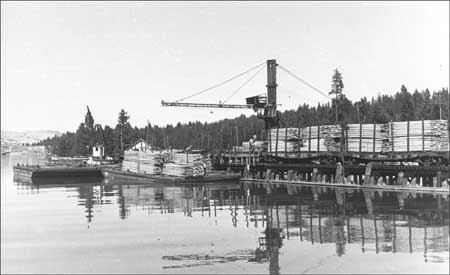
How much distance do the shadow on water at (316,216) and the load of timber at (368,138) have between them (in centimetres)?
554

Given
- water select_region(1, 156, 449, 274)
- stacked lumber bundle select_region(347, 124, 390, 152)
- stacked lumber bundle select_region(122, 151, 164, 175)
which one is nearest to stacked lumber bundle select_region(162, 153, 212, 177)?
stacked lumber bundle select_region(122, 151, 164, 175)

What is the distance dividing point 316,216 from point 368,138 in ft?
69.0

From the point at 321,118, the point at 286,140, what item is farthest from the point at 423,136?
the point at 321,118

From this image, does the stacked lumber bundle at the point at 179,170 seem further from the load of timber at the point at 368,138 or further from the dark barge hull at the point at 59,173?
the dark barge hull at the point at 59,173

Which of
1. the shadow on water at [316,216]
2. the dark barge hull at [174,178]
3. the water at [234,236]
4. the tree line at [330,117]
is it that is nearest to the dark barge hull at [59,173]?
the dark barge hull at [174,178]

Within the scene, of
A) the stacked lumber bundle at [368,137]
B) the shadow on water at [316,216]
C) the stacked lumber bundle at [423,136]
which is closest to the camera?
the shadow on water at [316,216]

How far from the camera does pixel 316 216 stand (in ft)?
84.1

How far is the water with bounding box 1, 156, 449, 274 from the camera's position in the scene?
15555 mm

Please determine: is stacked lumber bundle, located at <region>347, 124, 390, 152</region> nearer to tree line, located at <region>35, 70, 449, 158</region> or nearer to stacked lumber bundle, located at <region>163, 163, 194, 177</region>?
stacked lumber bundle, located at <region>163, 163, 194, 177</region>

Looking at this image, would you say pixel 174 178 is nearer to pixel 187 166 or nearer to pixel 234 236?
pixel 187 166

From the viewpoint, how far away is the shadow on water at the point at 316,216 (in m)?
17.3

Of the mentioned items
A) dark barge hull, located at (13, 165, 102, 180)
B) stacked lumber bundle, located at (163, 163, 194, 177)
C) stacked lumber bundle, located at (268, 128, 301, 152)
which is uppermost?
stacked lumber bundle, located at (268, 128, 301, 152)

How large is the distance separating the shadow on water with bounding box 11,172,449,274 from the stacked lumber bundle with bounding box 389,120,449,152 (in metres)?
5.61

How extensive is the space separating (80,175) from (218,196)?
39687 mm
